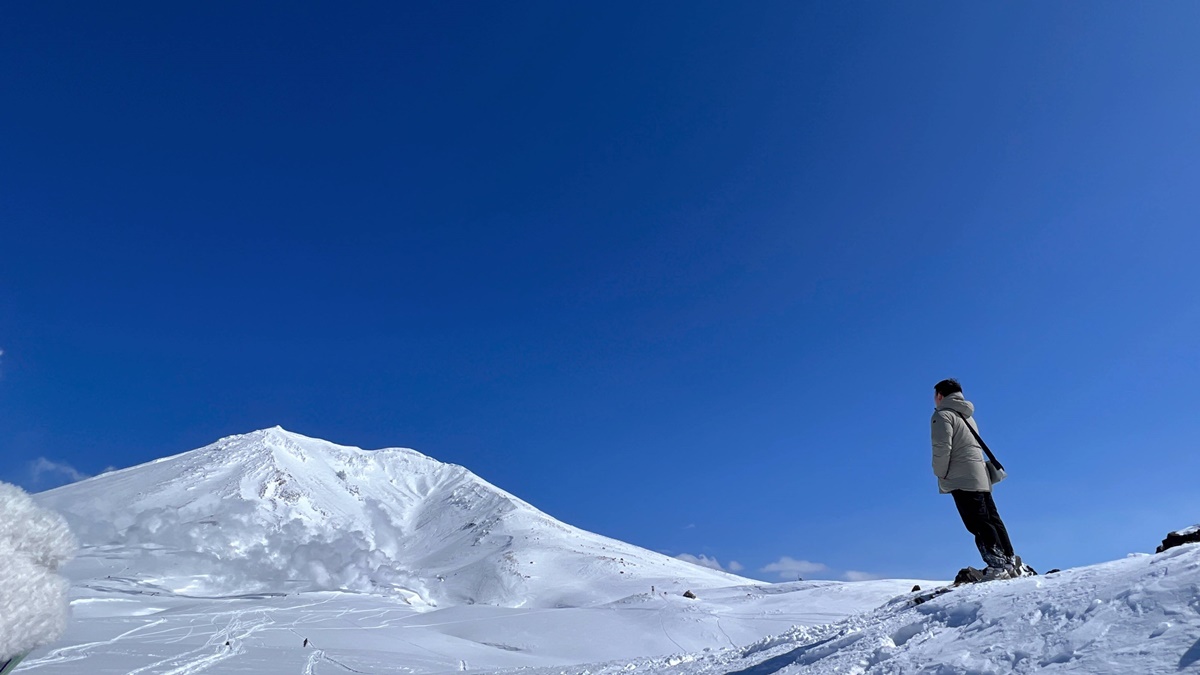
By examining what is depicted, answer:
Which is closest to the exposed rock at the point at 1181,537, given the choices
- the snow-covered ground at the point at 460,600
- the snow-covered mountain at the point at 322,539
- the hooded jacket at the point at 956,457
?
the snow-covered ground at the point at 460,600

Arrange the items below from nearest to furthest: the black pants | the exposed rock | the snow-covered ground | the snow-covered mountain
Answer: the snow-covered ground, the exposed rock, the black pants, the snow-covered mountain

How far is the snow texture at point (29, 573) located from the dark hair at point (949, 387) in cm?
897

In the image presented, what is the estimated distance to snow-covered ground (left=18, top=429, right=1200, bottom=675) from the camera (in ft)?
14.1

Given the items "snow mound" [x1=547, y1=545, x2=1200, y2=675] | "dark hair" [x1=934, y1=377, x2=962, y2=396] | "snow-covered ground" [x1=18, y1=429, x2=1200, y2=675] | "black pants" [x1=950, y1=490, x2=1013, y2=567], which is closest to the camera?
"snow mound" [x1=547, y1=545, x2=1200, y2=675]

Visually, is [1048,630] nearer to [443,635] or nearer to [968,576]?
[968,576]

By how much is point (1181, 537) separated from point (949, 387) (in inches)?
110

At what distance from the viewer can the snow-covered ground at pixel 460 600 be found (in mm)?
4289

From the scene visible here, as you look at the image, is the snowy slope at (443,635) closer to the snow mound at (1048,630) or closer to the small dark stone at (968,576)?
the small dark stone at (968,576)

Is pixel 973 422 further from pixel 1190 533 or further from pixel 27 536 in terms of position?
pixel 27 536

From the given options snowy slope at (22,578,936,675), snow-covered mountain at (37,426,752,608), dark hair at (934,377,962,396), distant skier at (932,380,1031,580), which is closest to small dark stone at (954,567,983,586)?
distant skier at (932,380,1031,580)

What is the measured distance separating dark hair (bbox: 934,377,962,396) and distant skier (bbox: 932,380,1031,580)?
41cm

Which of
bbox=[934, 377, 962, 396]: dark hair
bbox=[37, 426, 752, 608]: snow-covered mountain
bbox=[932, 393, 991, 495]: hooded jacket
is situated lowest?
bbox=[932, 393, 991, 495]: hooded jacket

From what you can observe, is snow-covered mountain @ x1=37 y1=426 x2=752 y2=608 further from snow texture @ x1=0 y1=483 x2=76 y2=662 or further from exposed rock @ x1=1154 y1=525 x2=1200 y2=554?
snow texture @ x1=0 y1=483 x2=76 y2=662

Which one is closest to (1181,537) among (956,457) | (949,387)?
(956,457)
